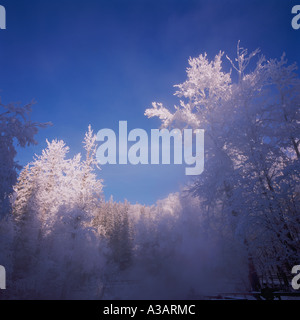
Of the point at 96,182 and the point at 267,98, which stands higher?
the point at 267,98

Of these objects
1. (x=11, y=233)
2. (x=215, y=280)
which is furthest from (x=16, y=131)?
(x=215, y=280)

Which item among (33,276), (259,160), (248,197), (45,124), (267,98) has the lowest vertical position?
(33,276)

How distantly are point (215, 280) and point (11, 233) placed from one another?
66.7 ft

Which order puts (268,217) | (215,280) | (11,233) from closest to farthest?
(268,217)
(11,233)
(215,280)

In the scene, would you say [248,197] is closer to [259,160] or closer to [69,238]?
[259,160]

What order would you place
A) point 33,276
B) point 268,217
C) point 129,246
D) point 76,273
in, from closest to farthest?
1. point 268,217
2. point 33,276
3. point 76,273
4. point 129,246

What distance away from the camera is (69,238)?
46.4 feet
